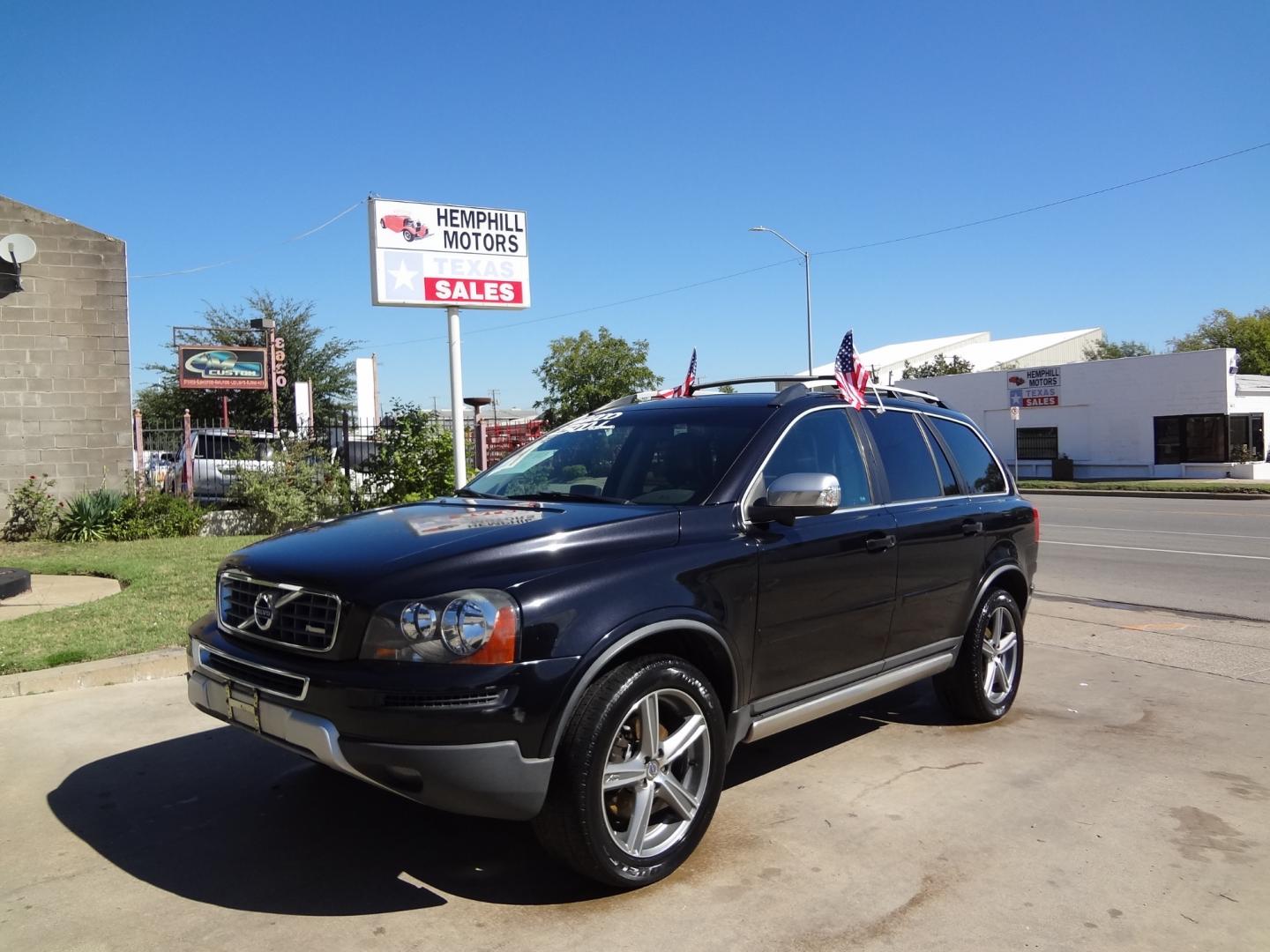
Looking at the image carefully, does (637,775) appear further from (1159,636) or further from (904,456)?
(1159,636)

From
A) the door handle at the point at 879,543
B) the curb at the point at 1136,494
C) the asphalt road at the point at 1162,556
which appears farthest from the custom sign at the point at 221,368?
the door handle at the point at 879,543

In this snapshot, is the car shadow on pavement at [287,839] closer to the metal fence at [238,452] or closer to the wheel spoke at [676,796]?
the wheel spoke at [676,796]

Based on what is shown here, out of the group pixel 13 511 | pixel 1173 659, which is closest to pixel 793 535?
pixel 1173 659

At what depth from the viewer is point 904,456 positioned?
5270 mm

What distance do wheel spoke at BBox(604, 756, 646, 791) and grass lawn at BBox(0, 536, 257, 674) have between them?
4635mm

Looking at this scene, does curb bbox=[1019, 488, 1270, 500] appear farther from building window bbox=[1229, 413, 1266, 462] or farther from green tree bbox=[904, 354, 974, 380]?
green tree bbox=[904, 354, 974, 380]

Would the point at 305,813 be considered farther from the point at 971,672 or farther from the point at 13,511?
the point at 13,511

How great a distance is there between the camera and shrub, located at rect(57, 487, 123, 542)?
1388cm

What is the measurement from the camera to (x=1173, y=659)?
291 inches

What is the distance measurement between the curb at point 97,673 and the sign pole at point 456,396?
5.84m

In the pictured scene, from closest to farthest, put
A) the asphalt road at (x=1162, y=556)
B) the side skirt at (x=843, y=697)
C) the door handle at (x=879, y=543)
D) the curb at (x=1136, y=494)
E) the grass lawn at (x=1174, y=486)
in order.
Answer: the side skirt at (x=843, y=697), the door handle at (x=879, y=543), the asphalt road at (x=1162, y=556), the curb at (x=1136, y=494), the grass lawn at (x=1174, y=486)

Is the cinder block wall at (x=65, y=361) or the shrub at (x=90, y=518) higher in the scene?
the cinder block wall at (x=65, y=361)

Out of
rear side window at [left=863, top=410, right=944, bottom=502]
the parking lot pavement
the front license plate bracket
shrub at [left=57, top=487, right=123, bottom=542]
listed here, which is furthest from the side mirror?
shrub at [left=57, top=487, right=123, bottom=542]

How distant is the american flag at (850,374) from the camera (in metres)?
5.05
